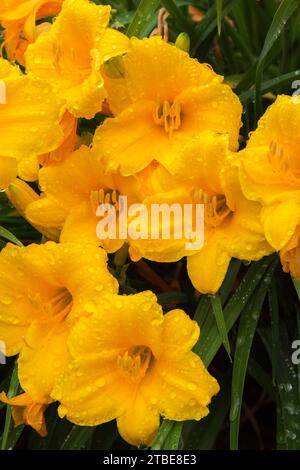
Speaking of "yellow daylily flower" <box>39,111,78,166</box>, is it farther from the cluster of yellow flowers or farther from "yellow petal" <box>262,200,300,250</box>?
"yellow petal" <box>262,200,300,250</box>

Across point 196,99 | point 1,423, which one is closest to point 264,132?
point 196,99

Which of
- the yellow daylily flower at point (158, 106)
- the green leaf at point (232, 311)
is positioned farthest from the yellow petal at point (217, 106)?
the green leaf at point (232, 311)

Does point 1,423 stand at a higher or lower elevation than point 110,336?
lower

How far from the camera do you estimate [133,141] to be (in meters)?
1.07

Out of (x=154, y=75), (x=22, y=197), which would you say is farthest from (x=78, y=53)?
(x=22, y=197)

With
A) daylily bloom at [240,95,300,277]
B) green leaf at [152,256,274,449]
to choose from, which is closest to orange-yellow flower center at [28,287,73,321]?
green leaf at [152,256,274,449]

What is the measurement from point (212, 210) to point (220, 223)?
2 centimetres

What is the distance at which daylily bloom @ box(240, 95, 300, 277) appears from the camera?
0.95m

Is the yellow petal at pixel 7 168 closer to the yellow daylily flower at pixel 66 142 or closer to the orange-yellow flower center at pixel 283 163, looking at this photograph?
the yellow daylily flower at pixel 66 142

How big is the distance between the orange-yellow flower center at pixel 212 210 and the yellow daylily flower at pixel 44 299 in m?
0.16

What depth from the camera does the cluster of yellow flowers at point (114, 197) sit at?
3.18ft
